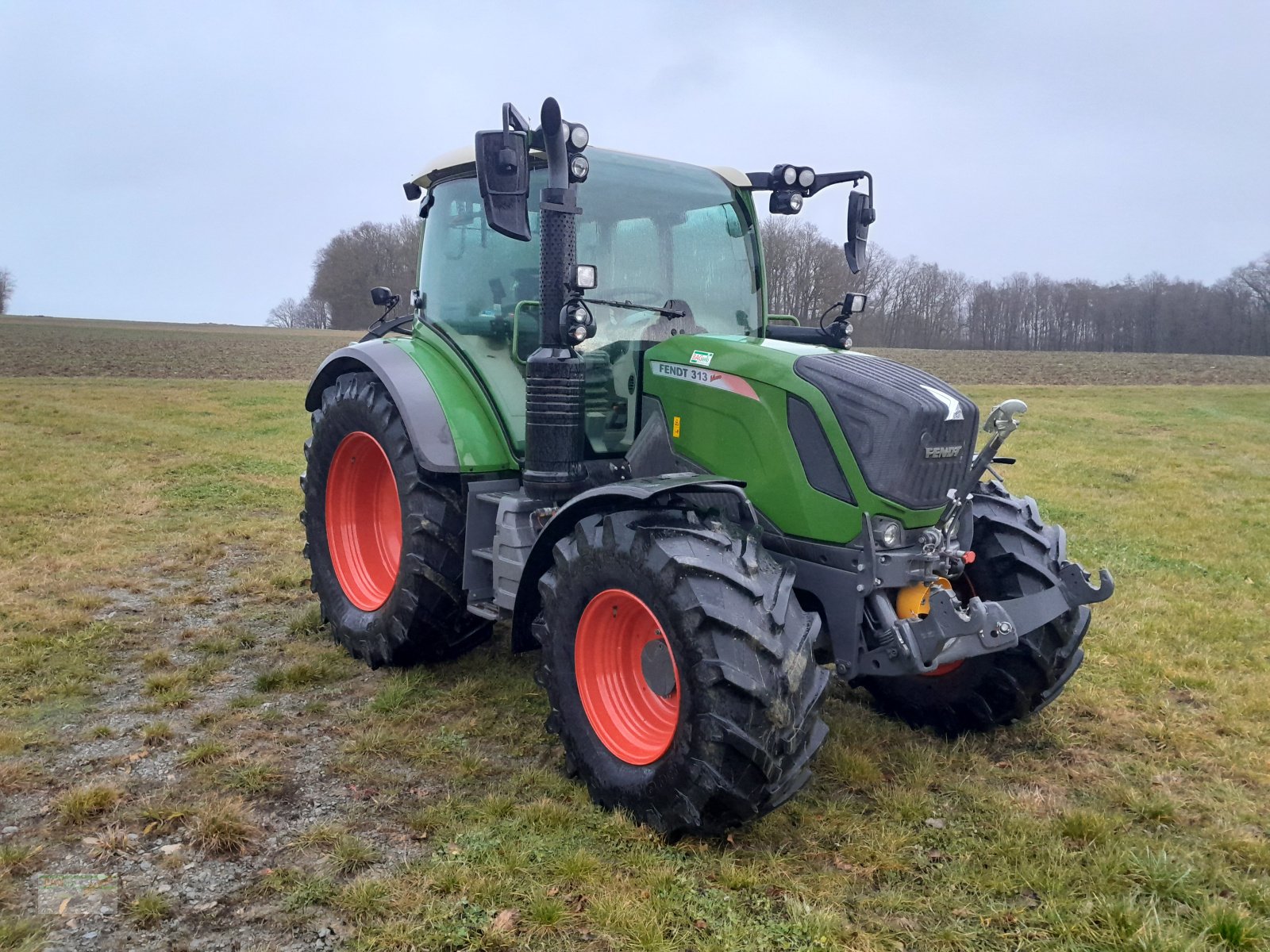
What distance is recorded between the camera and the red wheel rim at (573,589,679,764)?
11.0 feet

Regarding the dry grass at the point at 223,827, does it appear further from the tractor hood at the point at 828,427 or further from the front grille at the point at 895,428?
Result: the front grille at the point at 895,428

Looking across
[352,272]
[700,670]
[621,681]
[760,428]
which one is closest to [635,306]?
[760,428]

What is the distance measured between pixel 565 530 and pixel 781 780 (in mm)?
1216

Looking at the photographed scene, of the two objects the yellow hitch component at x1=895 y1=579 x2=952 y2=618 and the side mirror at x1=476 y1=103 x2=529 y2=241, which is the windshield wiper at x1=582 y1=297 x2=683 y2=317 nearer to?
the side mirror at x1=476 y1=103 x2=529 y2=241

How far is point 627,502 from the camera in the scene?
11.1 ft

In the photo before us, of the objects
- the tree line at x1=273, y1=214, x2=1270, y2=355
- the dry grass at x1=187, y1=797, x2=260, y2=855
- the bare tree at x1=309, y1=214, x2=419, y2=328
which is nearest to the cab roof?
the dry grass at x1=187, y1=797, x2=260, y2=855

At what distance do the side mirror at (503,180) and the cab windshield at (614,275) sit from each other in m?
0.76

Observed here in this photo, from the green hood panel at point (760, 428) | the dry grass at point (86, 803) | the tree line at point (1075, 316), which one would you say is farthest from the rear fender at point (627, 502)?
the tree line at point (1075, 316)

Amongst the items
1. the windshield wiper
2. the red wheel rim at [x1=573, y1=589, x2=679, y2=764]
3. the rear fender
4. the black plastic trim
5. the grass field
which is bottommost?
the grass field

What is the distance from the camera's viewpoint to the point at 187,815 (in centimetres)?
325

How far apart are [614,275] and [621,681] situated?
1793 millimetres

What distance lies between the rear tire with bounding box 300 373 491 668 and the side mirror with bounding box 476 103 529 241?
4.45 feet

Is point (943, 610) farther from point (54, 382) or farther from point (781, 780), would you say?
point (54, 382)

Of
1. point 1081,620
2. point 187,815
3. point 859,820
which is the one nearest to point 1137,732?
point 1081,620
